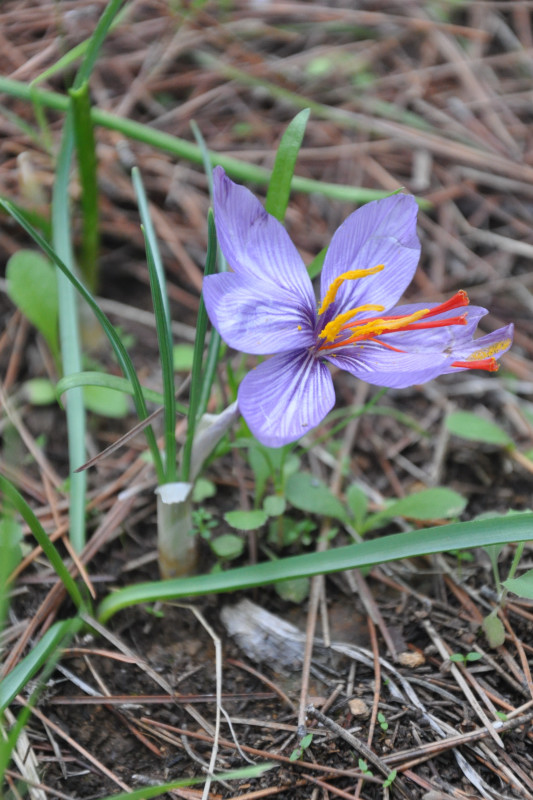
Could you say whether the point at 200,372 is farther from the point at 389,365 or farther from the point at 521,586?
the point at 521,586

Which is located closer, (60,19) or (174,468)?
(174,468)

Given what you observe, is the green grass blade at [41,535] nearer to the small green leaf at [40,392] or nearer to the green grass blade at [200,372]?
the green grass blade at [200,372]

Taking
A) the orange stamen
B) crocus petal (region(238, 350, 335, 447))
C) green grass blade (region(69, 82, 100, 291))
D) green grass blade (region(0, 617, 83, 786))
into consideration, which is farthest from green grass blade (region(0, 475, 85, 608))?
green grass blade (region(69, 82, 100, 291))

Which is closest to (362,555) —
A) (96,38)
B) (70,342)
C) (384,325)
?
(384,325)

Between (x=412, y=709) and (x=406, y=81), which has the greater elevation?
(x=406, y=81)

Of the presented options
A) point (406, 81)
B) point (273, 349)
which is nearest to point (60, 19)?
point (406, 81)

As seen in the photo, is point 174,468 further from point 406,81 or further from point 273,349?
point 406,81

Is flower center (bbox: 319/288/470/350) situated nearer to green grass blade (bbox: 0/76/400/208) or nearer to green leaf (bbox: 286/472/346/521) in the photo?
green leaf (bbox: 286/472/346/521)
